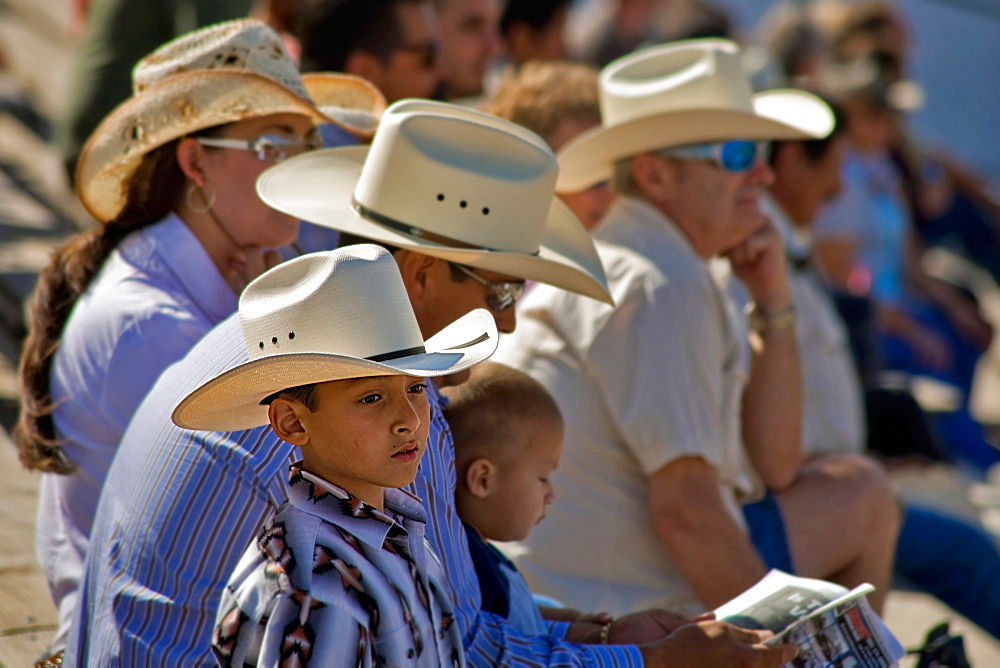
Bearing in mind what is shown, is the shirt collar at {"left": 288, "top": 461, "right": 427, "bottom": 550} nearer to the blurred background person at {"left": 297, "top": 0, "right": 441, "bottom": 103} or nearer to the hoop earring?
the hoop earring

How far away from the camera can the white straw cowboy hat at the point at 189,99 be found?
243cm

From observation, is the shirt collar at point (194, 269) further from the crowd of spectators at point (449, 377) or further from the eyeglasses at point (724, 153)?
the eyeglasses at point (724, 153)

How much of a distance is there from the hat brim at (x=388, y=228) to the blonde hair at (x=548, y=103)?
92cm

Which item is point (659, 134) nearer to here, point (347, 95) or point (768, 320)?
point (768, 320)

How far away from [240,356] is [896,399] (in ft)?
11.5

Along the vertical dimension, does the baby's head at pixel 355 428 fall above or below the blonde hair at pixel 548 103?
above

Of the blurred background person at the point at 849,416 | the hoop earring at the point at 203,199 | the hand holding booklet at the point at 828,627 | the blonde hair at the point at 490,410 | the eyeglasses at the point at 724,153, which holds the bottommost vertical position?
the blurred background person at the point at 849,416

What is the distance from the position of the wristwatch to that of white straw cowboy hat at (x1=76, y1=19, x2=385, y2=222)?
4.24 ft

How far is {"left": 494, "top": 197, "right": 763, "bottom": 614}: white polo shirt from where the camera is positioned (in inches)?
102

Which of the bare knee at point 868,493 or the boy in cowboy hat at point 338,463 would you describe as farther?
the bare knee at point 868,493

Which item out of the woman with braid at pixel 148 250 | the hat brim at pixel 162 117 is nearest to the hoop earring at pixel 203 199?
the woman with braid at pixel 148 250

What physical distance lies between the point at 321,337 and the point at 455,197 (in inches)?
29.0

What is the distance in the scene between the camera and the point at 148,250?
2381mm

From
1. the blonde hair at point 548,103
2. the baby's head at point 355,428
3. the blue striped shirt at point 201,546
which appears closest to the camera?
the baby's head at point 355,428
